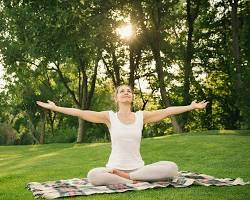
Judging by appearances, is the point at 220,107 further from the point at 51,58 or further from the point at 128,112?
the point at 128,112

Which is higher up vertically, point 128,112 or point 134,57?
point 134,57

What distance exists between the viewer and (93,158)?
50.5 ft

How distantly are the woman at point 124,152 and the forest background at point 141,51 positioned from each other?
1615 cm

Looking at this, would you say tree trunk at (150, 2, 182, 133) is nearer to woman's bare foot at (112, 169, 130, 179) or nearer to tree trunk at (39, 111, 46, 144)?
woman's bare foot at (112, 169, 130, 179)

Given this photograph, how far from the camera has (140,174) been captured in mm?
7906

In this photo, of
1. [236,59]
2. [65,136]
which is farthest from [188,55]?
[65,136]

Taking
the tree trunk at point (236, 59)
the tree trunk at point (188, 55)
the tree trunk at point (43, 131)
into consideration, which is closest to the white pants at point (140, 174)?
the tree trunk at point (236, 59)

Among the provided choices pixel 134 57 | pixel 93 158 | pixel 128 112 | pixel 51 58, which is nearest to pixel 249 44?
pixel 134 57

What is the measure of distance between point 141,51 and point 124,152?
2858cm

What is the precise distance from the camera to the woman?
7902 mm

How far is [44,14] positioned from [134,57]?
12.0 metres

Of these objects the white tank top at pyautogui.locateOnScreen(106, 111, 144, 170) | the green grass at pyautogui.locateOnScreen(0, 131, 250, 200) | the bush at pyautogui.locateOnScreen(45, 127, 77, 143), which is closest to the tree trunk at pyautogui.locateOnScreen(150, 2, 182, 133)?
the green grass at pyautogui.locateOnScreen(0, 131, 250, 200)

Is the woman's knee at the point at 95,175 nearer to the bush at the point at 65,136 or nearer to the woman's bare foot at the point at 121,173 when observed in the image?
the woman's bare foot at the point at 121,173

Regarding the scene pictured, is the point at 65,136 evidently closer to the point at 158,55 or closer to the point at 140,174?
the point at 158,55
